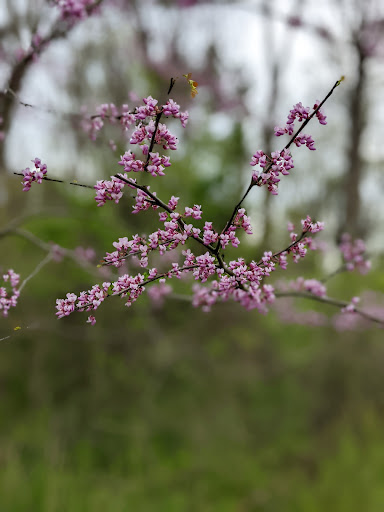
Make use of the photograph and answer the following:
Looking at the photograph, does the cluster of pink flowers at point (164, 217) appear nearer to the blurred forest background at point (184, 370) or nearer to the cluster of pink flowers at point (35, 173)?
the cluster of pink flowers at point (35, 173)

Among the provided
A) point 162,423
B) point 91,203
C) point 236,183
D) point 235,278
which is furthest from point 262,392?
point 235,278

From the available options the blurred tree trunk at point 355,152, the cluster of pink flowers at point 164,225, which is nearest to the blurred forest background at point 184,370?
the blurred tree trunk at point 355,152

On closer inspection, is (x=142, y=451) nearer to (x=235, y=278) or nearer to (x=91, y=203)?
(x=91, y=203)

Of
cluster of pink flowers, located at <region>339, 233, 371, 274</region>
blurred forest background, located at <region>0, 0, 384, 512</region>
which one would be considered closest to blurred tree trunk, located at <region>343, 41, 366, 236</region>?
blurred forest background, located at <region>0, 0, 384, 512</region>

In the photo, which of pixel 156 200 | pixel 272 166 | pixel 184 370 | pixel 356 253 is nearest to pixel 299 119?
pixel 272 166

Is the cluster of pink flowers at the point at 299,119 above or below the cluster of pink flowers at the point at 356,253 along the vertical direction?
below

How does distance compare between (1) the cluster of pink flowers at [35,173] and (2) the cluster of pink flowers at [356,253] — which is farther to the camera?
(2) the cluster of pink flowers at [356,253]

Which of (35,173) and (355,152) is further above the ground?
(355,152)

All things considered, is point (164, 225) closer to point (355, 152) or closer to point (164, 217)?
point (164, 217)

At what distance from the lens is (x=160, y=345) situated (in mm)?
6871

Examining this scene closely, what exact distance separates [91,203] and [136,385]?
2944mm

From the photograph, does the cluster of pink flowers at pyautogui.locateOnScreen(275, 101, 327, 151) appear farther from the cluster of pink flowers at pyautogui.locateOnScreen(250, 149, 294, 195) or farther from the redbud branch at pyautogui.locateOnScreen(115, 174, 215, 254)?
the redbud branch at pyautogui.locateOnScreen(115, 174, 215, 254)

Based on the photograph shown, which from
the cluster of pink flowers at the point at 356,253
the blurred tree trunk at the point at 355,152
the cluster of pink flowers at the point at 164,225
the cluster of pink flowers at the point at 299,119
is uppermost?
the blurred tree trunk at the point at 355,152

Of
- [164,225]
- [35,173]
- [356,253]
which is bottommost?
[164,225]
